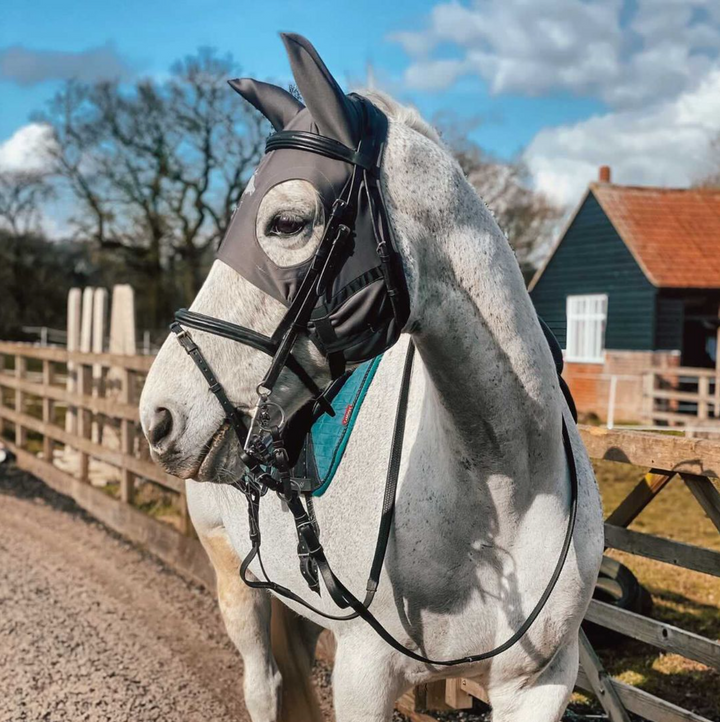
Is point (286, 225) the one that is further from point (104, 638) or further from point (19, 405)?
point (19, 405)

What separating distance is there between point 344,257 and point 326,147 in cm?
24

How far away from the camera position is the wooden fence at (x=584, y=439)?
9.53 ft

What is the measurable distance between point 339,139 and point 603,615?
8.71 ft

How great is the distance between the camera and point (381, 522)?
6.66ft

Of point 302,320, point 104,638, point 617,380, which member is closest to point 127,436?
point 104,638

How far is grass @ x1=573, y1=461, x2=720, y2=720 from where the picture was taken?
4047 mm

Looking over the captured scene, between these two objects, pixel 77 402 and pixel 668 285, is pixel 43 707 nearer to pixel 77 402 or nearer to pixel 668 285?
pixel 77 402

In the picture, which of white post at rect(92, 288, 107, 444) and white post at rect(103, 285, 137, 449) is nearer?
white post at rect(103, 285, 137, 449)

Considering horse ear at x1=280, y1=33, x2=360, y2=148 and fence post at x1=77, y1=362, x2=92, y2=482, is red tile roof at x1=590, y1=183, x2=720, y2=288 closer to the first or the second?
fence post at x1=77, y1=362, x2=92, y2=482

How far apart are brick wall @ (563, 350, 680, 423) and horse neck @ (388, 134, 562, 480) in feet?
56.6

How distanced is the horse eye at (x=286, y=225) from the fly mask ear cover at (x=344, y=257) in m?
0.04

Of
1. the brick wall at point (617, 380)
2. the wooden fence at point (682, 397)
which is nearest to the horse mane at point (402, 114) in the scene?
the wooden fence at point (682, 397)

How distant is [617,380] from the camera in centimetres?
1958

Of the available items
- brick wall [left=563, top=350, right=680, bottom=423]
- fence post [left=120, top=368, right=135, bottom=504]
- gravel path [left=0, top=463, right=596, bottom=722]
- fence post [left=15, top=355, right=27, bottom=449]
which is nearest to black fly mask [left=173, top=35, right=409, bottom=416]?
gravel path [left=0, top=463, right=596, bottom=722]
